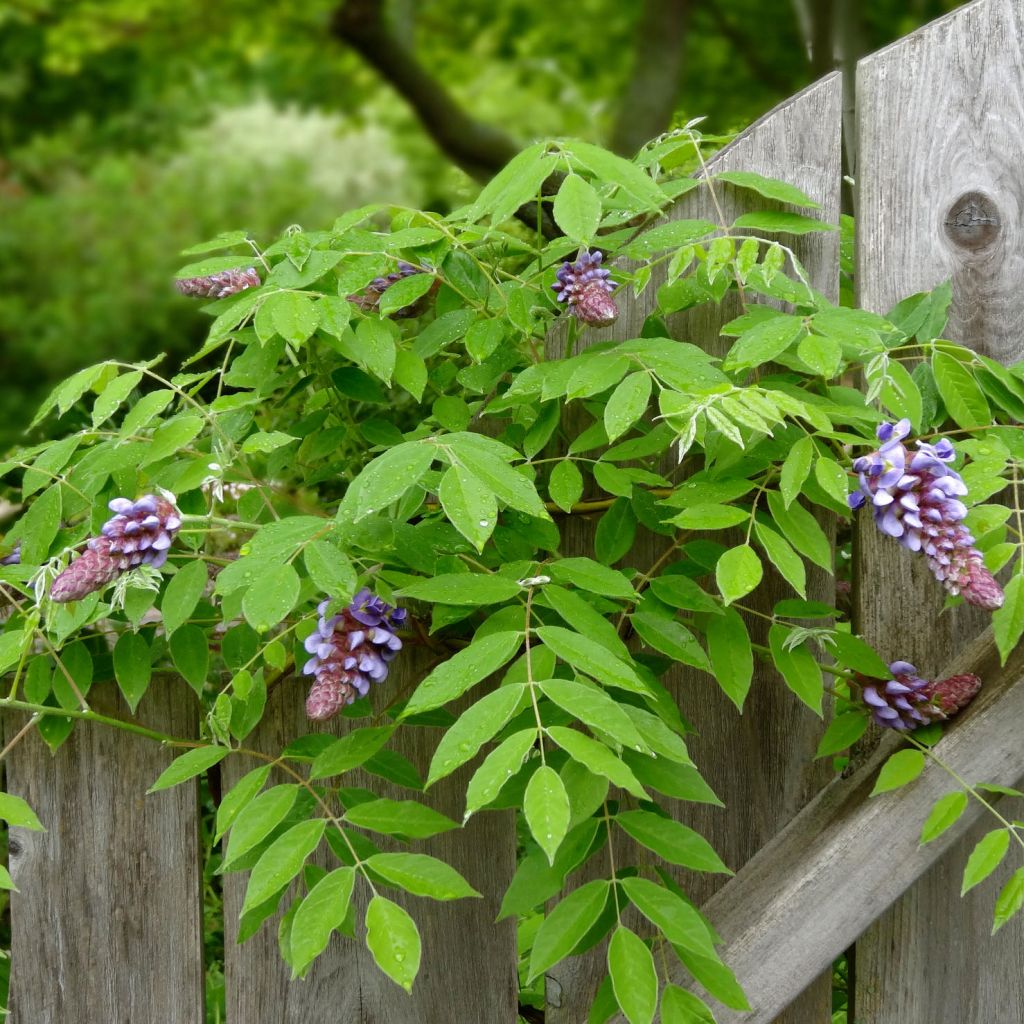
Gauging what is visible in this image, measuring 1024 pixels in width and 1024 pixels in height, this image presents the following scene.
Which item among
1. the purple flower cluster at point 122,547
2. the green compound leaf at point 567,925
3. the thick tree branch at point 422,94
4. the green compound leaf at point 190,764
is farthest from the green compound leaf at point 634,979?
the thick tree branch at point 422,94

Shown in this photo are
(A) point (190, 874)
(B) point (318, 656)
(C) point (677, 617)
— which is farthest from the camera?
(A) point (190, 874)

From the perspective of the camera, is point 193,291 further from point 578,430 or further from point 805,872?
point 805,872

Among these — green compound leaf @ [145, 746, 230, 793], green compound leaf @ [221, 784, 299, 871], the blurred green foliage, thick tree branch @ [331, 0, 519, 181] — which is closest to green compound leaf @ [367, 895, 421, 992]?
green compound leaf @ [221, 784, 299, 871]

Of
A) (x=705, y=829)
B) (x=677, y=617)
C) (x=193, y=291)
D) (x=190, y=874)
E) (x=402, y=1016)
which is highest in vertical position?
(x=193, y=291)

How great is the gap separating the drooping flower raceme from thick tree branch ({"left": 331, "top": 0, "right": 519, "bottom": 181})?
14.2 ft

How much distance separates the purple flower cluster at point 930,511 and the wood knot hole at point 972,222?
43cm

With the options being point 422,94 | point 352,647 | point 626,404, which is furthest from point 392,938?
point 422,94

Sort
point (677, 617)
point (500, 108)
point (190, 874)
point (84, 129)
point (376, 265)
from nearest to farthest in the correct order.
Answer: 1. point (376, 265)
2. point (677, 617)
3. point (190, 874)
4. point (500, 108)
5. point (84, 129)

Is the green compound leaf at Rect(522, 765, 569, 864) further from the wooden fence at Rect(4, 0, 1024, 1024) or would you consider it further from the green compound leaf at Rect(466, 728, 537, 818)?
the wooden fence at Rect(4, 0, 1024, 1024)

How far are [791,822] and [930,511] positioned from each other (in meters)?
0.55

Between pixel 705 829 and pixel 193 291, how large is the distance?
3.10 ft

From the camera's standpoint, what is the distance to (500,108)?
9.91m

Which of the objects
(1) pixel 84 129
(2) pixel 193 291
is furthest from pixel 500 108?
(2) pixel 193 291

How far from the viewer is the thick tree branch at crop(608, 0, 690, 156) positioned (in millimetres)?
6273
